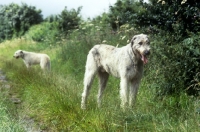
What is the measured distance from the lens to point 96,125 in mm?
4988

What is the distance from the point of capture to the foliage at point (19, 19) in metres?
38.3

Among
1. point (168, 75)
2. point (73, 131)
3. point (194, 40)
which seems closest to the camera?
point (73, 131)

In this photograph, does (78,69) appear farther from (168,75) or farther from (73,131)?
(73,131)

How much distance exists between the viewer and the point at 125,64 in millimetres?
6363

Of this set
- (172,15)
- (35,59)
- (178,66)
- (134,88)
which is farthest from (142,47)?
(35,59)

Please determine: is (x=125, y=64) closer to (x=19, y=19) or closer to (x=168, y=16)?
(x=168, y=16)

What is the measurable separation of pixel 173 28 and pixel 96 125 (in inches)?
133

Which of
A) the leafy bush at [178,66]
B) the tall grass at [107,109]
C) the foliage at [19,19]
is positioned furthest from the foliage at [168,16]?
the foliage at [19,19]

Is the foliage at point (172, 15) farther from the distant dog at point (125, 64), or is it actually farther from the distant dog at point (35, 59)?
the distant dog at point (35, 59)

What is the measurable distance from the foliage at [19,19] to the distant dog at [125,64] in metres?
31.8

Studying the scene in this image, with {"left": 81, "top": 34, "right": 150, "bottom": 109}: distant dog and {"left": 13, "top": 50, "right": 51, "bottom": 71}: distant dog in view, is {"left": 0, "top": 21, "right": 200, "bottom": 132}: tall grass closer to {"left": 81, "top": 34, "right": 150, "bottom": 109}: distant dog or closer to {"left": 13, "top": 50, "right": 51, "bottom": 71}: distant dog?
{"left": 81, "top": 34, "right": 150, "bottom": 109}: distant dog

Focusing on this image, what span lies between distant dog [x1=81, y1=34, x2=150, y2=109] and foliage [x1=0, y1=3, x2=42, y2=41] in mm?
31776

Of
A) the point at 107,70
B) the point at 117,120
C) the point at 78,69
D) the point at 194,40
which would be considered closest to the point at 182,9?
the point at 194,40

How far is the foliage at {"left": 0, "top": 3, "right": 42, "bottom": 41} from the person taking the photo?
38344mm
